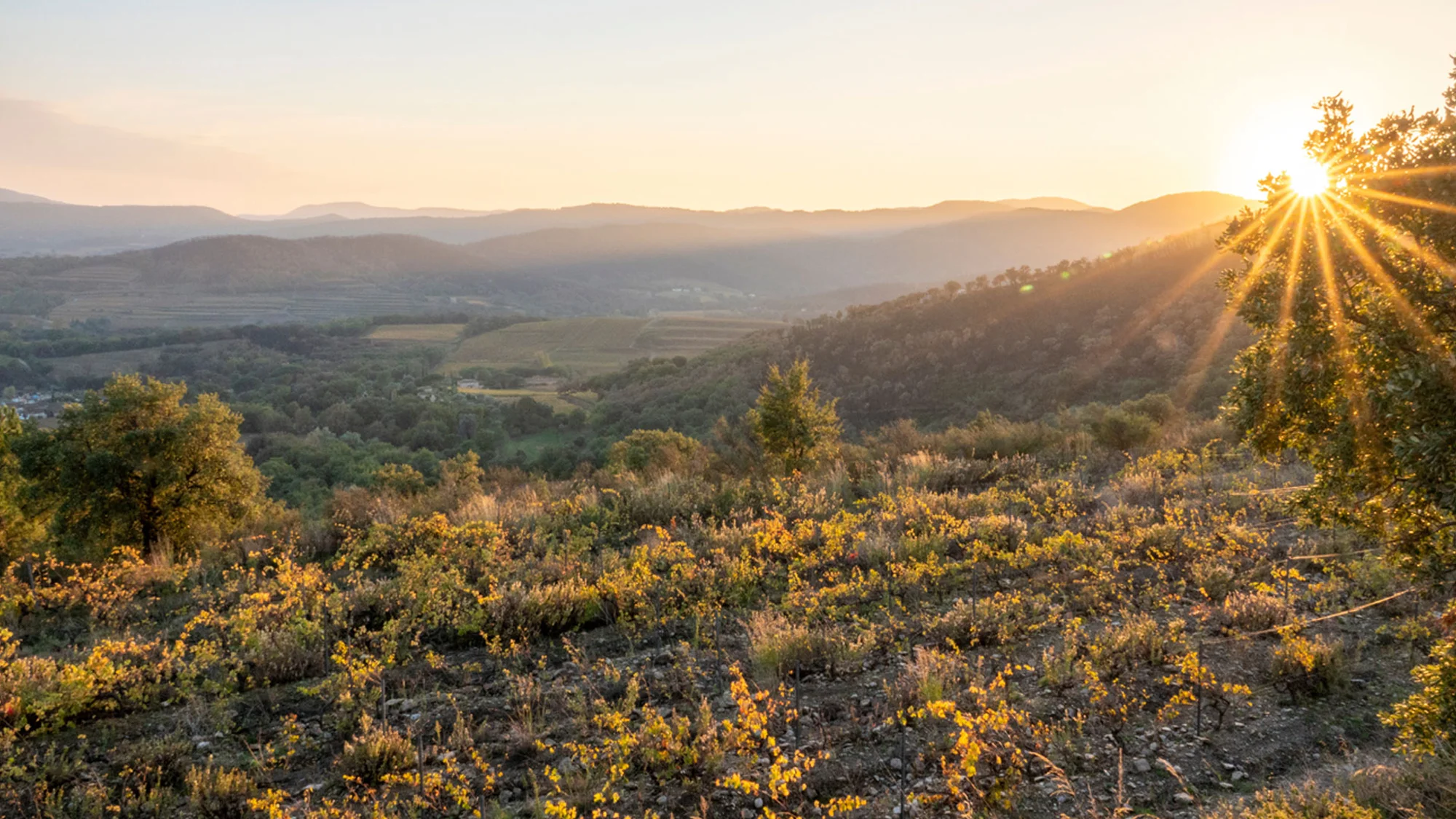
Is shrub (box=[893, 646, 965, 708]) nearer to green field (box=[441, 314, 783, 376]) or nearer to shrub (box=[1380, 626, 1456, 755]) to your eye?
shrub (box=[1380, 626, 1456, 755])

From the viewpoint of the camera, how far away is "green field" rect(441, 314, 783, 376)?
12350cm

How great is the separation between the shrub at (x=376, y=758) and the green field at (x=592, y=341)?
105 metres

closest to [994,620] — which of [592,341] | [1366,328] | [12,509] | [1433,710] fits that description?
[1433,710]

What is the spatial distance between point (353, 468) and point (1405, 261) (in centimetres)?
5150

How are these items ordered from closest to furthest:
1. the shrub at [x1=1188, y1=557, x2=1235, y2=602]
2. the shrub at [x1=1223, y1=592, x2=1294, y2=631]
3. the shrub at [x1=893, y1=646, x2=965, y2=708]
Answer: the shrub at [x1=893, y1=646, x2=965, y2=708] → the shrub at [x1=1223, y1=592, x2=1294, y2=631] → the shrub at [x1=1188, y1=557, x2=1235, y2=602]

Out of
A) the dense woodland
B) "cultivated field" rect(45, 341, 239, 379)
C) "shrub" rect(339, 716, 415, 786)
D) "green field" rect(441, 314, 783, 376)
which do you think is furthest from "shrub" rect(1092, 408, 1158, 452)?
"cultivated field" rect(45, 341, 239, 379)

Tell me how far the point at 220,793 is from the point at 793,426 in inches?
620

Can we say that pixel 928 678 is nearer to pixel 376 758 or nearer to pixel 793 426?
pixel 376 758

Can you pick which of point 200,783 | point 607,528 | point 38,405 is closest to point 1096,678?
point 200,783

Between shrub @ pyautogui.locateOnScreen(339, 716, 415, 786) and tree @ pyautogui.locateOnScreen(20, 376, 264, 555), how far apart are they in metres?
11.8

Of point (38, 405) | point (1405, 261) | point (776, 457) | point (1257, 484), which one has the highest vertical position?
point (1405, 261)

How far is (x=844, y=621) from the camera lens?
312 inches

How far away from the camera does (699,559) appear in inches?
387

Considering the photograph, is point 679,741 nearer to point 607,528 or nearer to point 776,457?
point 607,528
